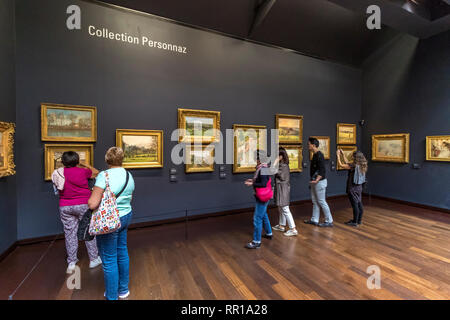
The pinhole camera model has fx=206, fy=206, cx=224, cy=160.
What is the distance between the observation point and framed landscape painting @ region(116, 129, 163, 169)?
194 inches

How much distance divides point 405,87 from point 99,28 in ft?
32.6

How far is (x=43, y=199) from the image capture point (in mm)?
4344

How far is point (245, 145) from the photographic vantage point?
20.8 ft

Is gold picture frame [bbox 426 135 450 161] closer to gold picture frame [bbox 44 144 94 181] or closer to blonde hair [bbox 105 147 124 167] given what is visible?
blonde hair [bbox 105 147 124 167]

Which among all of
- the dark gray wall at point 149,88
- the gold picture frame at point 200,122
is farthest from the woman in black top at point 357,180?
the gold picture frame at point 200,122

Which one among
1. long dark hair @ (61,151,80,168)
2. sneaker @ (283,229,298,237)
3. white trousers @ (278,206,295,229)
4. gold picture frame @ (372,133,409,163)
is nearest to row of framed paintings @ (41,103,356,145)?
gold picture frame @ (372,133,409,163)

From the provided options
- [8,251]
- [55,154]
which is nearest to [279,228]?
[55,154]

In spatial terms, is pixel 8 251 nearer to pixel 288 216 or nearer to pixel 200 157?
pixel 200 157

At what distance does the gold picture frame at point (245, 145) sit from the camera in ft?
20.3

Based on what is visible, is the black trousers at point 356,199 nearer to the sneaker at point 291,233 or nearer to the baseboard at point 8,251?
the sneaker at point 291,233

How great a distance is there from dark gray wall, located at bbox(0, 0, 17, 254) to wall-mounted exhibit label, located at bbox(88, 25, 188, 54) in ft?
4.36

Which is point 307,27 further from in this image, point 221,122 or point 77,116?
point 77,116

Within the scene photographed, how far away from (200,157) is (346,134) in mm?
6307

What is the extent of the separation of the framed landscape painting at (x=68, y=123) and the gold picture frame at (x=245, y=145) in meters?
3.62
